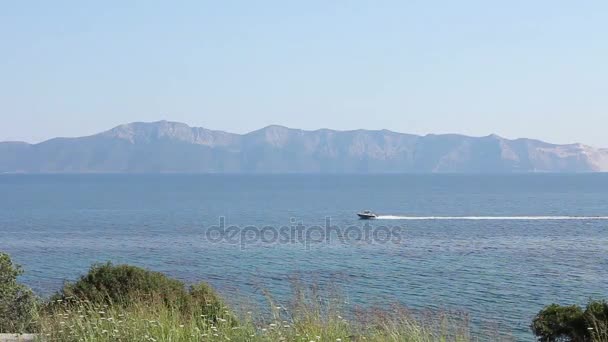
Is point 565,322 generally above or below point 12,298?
below

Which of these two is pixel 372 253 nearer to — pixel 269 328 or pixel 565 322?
pixel 565 322

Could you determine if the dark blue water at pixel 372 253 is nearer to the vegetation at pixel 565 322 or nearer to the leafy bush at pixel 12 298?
the leafy bush at pixel 12 298

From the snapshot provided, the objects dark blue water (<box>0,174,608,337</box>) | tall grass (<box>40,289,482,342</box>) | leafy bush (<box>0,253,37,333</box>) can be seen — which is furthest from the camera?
dark blue water (<box>0,174,608,337</box>)

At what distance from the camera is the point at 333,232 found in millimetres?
A: 76625

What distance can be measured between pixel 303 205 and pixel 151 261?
69.8 m

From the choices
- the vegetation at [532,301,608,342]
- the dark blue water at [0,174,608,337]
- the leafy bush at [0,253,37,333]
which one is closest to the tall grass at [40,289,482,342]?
the dark blue water at [0,174,608,337]

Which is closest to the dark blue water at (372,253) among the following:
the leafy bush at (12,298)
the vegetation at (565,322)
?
the leafy bush at (12,298)

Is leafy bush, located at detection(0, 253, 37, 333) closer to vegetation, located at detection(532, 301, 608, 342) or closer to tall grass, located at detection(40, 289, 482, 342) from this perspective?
tall grass, located at detection(40, 289, 482, 342)

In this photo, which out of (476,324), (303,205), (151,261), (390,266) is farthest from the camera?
(303,205)

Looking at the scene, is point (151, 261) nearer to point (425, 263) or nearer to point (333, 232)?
point (425, 263)

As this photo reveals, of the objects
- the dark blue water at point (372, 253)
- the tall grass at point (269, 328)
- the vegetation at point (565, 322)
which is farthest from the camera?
the dark blue water at point (372, 253)

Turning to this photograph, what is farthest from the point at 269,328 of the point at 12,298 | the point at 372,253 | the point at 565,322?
the point at 372,253

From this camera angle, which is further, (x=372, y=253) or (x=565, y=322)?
(x=372, y=253)

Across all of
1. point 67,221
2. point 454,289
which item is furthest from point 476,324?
point 67,221
